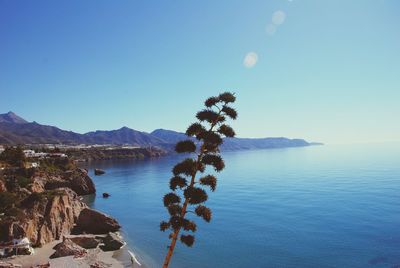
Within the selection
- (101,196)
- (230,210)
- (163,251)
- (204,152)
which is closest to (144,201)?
(101,196)

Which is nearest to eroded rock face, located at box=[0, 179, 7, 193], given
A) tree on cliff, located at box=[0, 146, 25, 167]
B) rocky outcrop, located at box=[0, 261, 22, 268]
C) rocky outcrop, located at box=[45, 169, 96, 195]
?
rocky outcrop, located at box=[0, 261, 22, 268]

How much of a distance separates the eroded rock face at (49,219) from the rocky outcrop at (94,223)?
1.54m

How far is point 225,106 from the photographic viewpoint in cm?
1606

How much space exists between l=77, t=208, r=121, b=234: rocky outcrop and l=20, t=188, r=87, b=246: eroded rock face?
154cm

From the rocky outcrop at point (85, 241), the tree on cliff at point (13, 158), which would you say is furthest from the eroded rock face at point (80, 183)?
the rocky outcrop at point (85, 241)

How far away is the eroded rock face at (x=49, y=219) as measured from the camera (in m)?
36.8

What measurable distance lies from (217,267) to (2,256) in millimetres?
22664

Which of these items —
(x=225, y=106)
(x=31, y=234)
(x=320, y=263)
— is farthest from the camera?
(x=31, y=234)

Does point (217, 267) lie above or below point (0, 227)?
below

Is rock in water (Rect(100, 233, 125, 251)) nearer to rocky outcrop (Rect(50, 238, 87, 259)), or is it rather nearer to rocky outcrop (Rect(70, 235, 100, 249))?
rocky outcrop (Rect(70, 235, 100, 249))

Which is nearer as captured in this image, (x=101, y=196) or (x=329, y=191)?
(x=329, y=191)

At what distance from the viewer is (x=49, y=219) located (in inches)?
1577

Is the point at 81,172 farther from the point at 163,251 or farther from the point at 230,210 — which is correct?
the point at 163,251

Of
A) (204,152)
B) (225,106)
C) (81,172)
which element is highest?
(225,106)
